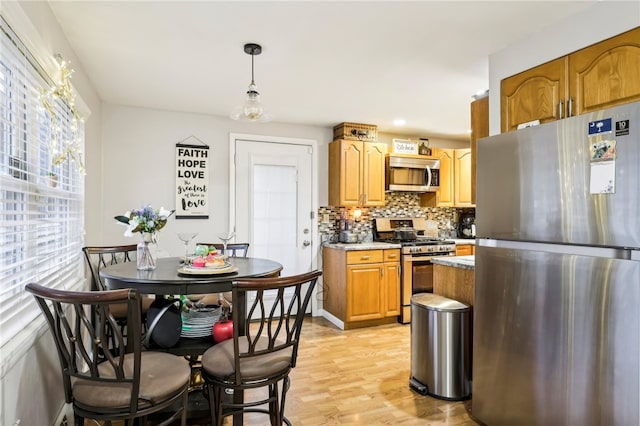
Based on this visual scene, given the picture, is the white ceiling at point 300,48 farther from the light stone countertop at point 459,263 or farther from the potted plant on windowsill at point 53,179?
the light stone countertop at point 459,263

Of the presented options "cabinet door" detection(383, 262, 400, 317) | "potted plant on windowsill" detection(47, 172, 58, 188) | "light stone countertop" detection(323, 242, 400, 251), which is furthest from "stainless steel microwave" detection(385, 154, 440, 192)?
"potted plant on windowsill" detection(47, 172, 58, 188)

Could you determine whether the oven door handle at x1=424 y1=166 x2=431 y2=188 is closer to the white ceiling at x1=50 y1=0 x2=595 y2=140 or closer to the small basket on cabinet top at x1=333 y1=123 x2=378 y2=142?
the small basket on cabinet top at x1=333 y1=123 x2=378 y2=142

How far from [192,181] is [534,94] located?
3.14 metres

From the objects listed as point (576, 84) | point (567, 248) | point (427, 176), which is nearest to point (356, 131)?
point (427, 176)

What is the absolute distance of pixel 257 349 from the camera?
6.17 feet

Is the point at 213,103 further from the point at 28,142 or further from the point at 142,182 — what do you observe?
the point at 28,142

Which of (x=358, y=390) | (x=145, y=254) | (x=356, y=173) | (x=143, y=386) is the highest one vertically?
(x=356, y=173)

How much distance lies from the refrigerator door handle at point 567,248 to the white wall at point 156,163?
9.31ft

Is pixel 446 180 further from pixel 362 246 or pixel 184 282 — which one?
pixel 184 282

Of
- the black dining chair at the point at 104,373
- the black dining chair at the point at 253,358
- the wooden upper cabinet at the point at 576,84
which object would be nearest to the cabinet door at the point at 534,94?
the wooden upper cabinet at the point at 576,84

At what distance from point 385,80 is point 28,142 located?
2.33 metres

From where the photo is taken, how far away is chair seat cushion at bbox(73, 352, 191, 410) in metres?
1.45

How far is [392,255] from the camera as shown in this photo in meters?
4.26

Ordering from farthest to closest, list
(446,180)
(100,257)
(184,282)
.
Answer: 1. (446,180)
2. (100,257)
3. (184,282)
